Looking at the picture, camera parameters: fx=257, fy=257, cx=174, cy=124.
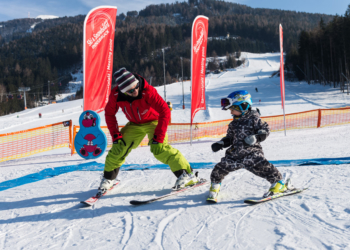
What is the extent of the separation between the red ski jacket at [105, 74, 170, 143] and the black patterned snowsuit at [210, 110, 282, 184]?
0.79 meters

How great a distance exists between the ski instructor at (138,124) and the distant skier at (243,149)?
0.54m

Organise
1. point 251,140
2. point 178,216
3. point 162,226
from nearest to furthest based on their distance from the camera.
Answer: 1. point 162,226
2. point 178,216
3. point 251,140

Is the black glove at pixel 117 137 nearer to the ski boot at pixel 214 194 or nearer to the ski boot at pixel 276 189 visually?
the ski boot at pixel 214 194

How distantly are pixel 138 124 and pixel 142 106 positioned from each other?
0.29 metres

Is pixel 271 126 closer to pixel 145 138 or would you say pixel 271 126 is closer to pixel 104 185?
pixel 145 138

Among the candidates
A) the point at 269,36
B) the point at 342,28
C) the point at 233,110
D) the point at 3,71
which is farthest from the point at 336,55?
the point at 269,36

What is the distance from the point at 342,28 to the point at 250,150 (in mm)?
41440

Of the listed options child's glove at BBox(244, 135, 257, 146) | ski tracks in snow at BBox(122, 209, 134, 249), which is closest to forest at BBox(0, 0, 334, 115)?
child's glove at BBox(244, 135, 257, 146)

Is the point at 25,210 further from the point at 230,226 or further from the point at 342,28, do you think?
the point at 342,28

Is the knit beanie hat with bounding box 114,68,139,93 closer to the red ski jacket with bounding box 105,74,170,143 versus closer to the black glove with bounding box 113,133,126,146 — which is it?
the red ski jacket with bounding box 105,74,170,143

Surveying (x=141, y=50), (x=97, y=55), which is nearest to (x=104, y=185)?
(x=97, y=55)

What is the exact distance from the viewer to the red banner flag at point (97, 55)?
5906 millimetres

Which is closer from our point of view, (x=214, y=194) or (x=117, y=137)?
(x=214, y=194)

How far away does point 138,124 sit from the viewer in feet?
10.7
